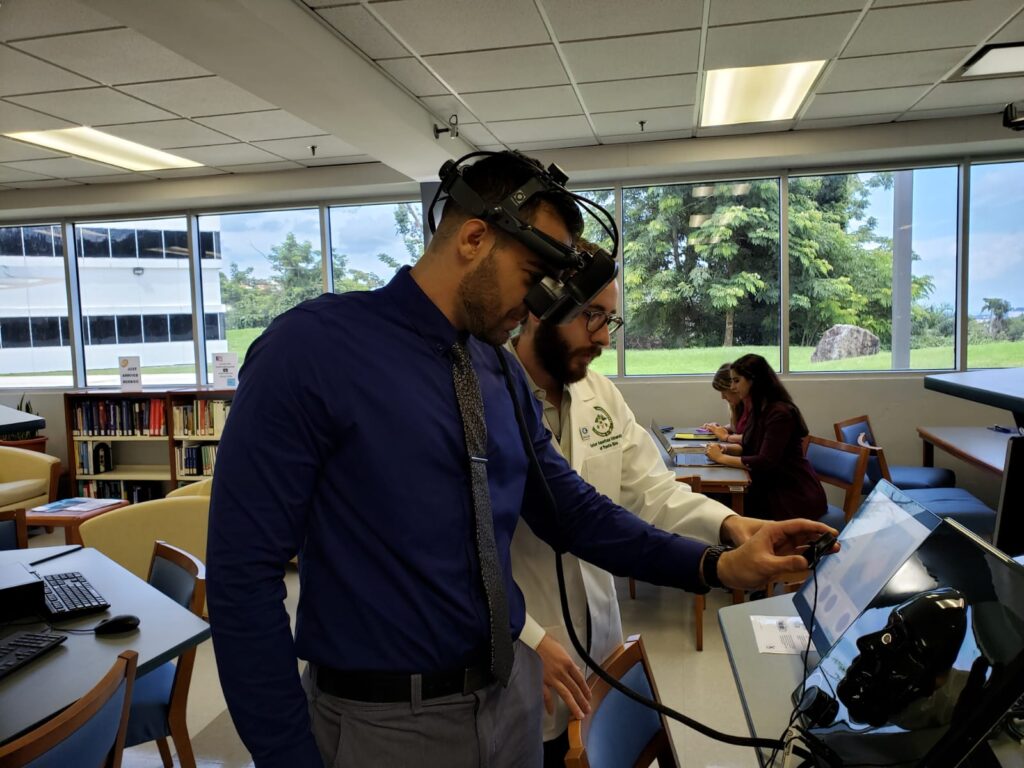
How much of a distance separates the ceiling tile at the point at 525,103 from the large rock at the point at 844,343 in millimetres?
2852

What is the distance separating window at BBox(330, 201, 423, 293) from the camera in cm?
618

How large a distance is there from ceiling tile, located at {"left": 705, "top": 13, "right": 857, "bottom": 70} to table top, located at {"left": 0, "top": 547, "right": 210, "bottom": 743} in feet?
10.9

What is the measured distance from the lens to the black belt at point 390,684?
902 millimetres

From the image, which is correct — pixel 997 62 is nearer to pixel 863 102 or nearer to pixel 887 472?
pixel 863 102

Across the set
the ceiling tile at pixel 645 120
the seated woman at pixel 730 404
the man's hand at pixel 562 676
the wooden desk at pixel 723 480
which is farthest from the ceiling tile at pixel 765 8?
the man's hand at pixel 562 676

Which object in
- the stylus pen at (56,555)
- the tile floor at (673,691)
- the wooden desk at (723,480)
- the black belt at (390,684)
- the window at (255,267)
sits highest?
the window at (255,267)

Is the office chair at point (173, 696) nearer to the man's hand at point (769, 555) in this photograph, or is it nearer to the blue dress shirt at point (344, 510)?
the blue dress shirt at point (344, 510)

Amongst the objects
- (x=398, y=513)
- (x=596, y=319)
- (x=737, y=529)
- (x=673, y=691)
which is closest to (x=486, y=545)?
(x=398, y=513)

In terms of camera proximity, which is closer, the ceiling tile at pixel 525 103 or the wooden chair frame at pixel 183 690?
the wooden chair frame at pixel 183 690

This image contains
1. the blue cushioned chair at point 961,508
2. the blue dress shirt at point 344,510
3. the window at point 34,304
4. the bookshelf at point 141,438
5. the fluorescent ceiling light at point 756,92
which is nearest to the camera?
the blue dress shirt at point 344,510

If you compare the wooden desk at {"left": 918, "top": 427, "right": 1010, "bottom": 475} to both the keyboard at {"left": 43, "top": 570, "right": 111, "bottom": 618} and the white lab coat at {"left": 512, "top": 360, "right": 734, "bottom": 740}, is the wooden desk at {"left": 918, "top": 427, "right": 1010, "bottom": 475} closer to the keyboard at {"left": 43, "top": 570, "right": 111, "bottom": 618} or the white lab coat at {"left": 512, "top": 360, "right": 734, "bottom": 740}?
the white lab coat at {"left": 512, "top": 360, "right": 734, "bottom": 740}

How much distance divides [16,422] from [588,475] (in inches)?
70.8

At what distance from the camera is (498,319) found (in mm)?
1027

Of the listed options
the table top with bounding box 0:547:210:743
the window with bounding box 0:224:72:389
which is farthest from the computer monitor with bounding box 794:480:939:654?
the window with bounding box 0:224:72:389
